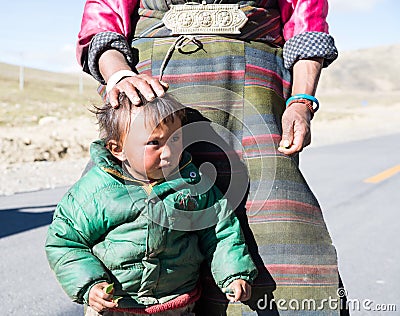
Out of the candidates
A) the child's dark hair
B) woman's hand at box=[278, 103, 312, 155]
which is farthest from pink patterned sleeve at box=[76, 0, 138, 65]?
woman's hand at box=[278, 103, 312, 155]

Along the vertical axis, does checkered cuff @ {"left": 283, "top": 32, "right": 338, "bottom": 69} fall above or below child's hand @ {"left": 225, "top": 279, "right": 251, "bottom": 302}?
above

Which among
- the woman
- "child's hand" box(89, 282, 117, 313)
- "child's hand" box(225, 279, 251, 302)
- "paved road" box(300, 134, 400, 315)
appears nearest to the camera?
"child's hand" box(89, 282, 117, 313)

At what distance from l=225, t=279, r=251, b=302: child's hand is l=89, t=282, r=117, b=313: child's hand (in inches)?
13.5

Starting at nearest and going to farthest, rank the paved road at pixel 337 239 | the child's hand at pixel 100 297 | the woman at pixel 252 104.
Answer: the child's hand at pixel 100 297 < the woman at pixel 252 104 < the paved road at pixel 337 239

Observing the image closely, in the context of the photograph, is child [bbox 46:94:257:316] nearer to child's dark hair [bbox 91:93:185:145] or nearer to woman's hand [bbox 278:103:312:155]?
child's dark hair [bbox 91:93:185:145]

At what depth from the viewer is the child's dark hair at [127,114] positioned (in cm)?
196

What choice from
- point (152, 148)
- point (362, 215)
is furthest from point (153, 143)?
point (362, 215)

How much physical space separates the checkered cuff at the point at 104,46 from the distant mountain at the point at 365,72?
86943mm

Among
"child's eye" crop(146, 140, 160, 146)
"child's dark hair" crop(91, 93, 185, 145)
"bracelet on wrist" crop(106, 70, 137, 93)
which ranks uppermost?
"bracelet on wrist" crop(106, 70, 137, 93)

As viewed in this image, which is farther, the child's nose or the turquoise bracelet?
the turquoise bracelet

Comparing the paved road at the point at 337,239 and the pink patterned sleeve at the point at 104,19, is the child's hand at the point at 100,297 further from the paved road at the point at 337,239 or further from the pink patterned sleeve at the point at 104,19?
the paved road at the point at 337,239

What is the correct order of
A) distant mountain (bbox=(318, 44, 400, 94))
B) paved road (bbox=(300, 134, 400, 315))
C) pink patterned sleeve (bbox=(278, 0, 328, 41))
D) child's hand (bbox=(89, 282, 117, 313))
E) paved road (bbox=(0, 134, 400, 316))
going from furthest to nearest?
distant mountain (bbox=(318, 44, 400, 94)) → paved road (bbox=(300, 134, 400, 315)) → paved road (bbox=(0, 134, 400, 316)) → pink patterned sleeve (bbox=(278, 0, 328, 41)) → child's hand (bbox=(89, 282, 117, 313))

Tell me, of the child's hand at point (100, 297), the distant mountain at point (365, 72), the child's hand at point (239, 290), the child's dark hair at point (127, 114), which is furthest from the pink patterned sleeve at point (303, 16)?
the distant mountain at point (365, 72)

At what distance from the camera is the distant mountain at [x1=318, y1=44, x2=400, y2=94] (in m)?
96.4
